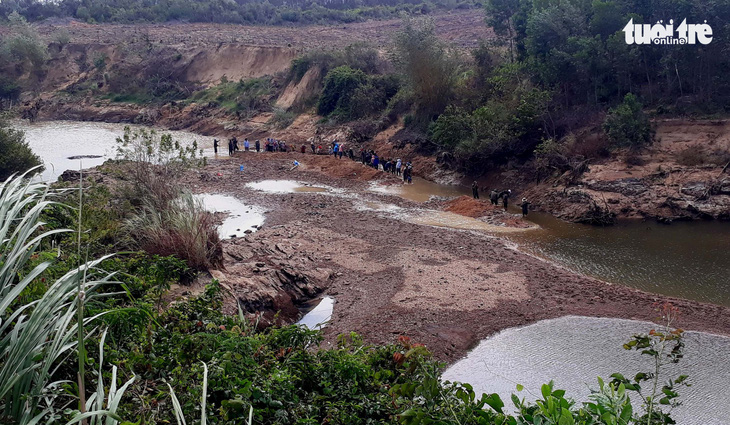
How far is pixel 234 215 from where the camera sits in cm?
2286

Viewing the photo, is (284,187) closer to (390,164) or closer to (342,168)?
(342,168)

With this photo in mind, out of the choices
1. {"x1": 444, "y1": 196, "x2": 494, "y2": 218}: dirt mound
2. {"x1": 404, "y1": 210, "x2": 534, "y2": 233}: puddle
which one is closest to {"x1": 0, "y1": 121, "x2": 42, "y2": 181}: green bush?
{"x1": 404, "y1": 210, "x2": 534, "y2": 233}: puddle

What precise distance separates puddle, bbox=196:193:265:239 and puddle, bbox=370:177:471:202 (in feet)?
21.3

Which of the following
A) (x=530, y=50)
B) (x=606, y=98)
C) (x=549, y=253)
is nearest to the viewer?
(x=549, y=253)

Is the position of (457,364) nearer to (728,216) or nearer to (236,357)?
(236,357)

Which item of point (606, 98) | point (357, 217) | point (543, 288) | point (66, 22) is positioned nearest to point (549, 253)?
point (543, 288)

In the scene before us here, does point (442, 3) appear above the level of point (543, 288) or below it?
above

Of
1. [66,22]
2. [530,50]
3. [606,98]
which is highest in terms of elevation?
[66,22]

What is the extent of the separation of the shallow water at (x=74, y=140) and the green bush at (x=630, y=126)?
953 inches

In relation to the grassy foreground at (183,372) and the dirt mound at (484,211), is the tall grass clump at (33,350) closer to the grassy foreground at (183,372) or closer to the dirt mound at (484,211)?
the grassy foreground at (183,372)

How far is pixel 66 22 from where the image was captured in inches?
2864

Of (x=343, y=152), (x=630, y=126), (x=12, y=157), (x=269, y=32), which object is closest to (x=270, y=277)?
(x=12, y=157)

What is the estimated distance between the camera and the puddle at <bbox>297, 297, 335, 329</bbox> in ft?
42.8

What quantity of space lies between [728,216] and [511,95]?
11.4 meters
